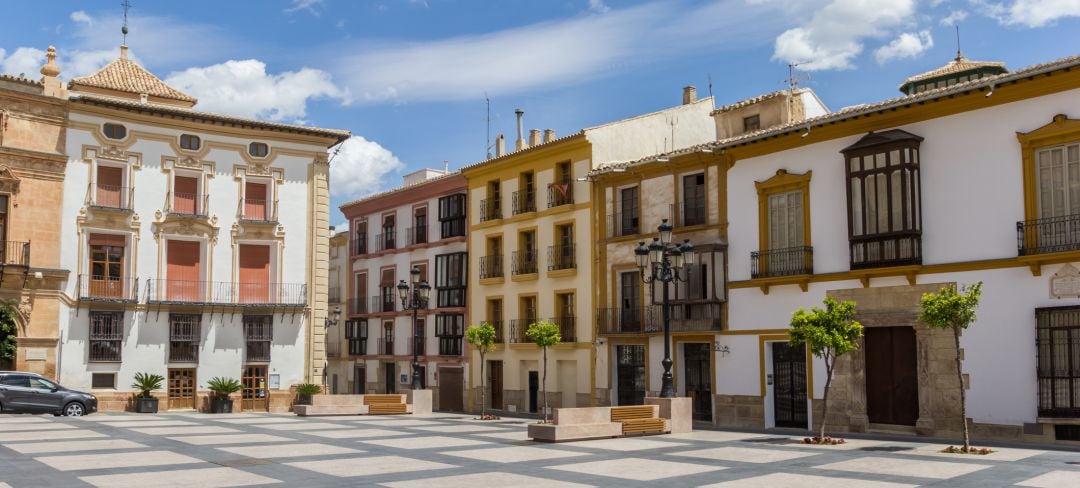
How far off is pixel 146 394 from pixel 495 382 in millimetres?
12621

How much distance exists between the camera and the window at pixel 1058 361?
20125 mm

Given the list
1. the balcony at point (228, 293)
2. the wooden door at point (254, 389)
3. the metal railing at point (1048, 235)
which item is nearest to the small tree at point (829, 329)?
the metal railing at point (1048, 235)

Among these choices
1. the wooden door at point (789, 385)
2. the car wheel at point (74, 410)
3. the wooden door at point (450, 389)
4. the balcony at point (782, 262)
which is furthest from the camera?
the wooden door at point (450, 389)

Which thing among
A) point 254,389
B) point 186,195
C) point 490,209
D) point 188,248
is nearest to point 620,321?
point 490,209

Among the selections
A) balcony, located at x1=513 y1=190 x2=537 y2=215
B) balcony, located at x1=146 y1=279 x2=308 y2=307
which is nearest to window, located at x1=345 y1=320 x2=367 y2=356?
balcony, located at x1=146 y1=279 x2=308 y2=307

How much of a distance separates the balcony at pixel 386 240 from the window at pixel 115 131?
13.4 meters

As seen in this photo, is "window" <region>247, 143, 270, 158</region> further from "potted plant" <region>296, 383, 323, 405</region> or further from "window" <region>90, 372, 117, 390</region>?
"window" <region>90, 372, 117, 390</region>

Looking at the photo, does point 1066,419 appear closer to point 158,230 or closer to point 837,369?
point 837,369

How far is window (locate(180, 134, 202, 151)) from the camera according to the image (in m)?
34.4

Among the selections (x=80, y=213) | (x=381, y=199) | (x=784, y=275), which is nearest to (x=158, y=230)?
(x=80, y=213)

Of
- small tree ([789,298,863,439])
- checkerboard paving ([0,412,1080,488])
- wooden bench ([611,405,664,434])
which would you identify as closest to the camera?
checkerboard paving ([0,412,1080,488])

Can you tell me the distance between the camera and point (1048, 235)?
2069cm

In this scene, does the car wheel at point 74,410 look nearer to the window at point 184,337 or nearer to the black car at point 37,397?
the black car at point 37,397

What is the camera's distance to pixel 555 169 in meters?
34.8
